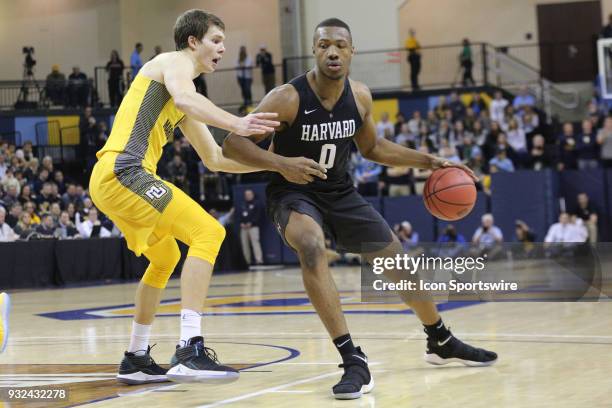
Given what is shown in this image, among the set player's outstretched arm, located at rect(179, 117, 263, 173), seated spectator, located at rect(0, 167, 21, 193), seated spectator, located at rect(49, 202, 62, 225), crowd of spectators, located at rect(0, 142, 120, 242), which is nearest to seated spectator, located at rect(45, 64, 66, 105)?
crowd of spectators, located at rect(0, 142, 120, 242)

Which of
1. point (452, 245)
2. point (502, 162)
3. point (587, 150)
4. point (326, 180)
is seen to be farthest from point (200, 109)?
point (587, 150)

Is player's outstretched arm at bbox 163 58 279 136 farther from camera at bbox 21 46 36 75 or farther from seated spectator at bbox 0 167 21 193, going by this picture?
camera at bbox 21 46 36 75

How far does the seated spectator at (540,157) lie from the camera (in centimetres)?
2158

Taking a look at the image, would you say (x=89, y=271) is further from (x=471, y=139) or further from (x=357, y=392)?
(x=357, y=392)

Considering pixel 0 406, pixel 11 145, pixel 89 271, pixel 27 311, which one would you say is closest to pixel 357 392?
pixel 0 406

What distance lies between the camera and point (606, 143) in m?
21.0


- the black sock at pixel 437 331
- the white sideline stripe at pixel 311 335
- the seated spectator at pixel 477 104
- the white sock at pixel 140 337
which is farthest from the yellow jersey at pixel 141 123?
the seated spectator at pixel 477 104

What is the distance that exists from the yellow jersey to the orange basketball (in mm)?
1892

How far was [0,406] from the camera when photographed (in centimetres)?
540

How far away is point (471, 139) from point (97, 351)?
52.0ft

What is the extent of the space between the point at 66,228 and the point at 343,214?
14.1m

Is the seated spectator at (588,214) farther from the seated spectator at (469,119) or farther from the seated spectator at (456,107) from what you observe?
the seated spectator at (456,107)

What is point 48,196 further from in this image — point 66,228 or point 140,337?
point 140,337

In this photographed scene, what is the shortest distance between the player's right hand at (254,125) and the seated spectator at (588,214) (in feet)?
49.6
